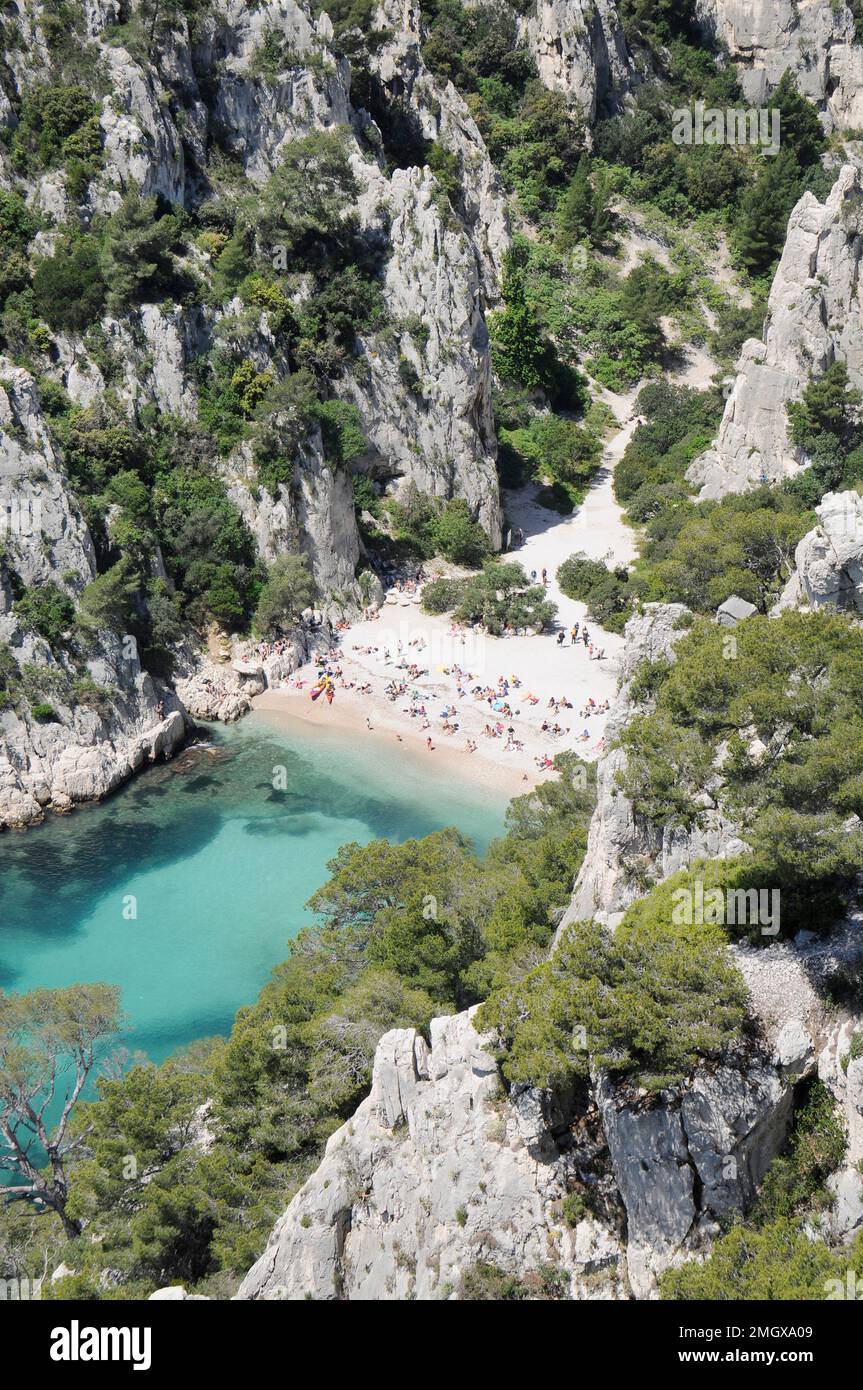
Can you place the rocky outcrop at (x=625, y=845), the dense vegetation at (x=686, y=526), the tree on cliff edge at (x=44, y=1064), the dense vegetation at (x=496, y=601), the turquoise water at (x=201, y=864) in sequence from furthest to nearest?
the dense vegetation at (x=496, y=601) < the dense vegetation at (x=686, y=526) < the turquoise water at (x=201, y=864) < the tree on cliff edge at (x=44, y=1064) < the rocky outcrop at (x=625, y=845)

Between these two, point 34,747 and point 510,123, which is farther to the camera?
point 510,123

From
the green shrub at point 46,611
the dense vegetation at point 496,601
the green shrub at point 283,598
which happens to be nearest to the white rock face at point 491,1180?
the green shrub at point 46,611

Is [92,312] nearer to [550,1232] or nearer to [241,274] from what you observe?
[241,274]

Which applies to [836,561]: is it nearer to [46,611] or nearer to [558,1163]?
[558,1163]

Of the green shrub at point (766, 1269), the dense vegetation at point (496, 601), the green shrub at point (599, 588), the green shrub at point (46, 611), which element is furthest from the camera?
the dense vegetation at point (496, 601)

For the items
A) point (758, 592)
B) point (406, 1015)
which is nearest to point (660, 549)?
point (758, 592)

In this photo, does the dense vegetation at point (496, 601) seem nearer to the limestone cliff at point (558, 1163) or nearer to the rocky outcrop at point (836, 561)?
the rocky outcrop at point (836, 561)

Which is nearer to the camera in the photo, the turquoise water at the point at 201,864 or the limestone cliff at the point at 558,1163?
the limestone cliff at the point at 558,1163
